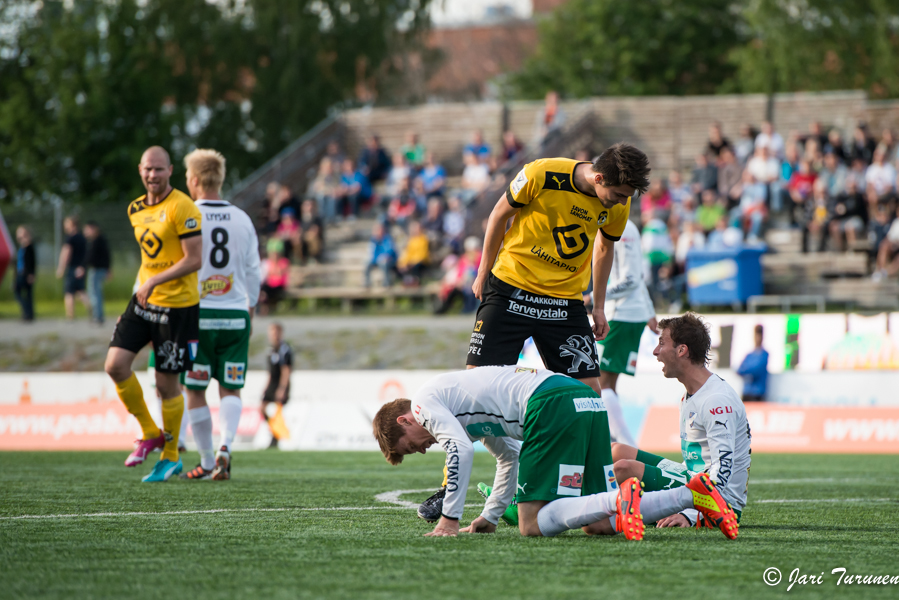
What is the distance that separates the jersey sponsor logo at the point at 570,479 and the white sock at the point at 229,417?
3.79 meters

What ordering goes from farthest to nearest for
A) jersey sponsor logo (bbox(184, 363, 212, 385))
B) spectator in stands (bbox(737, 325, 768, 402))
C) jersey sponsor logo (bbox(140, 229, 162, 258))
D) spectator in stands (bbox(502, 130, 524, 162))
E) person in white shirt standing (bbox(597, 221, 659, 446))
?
1. spectator in stands (bbox(502, 130, 524, 162))
2. spectator in stands (bbox(737, 325, 768, 402))
3. person in white shirt standing (bbox(597, 221, 659, 446))
4. jersey sponsor logo (bbox(184, 363, 212, 385))
5. jersey sponsor logo (bbox(140, 229, 162, 258))

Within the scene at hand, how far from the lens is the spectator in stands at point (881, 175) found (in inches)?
797

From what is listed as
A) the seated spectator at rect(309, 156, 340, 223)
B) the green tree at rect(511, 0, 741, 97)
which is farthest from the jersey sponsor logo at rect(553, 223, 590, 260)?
the green tree at rect(511, 0, 741, 97)

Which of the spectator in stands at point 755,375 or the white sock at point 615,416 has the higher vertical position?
the white sock at point 615,416

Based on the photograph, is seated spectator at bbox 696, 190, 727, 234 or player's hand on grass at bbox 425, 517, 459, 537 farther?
seated spectator at bbox 696, 190, 727, 234

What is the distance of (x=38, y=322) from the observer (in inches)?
858

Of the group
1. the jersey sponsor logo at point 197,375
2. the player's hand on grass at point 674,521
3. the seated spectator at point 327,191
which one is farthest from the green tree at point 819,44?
the player's hand on grass at point 674,521

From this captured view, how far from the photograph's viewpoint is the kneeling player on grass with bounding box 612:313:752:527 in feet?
17.6

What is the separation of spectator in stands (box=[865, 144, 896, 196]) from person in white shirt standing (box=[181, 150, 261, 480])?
1585 centimetres

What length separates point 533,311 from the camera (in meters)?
5.97

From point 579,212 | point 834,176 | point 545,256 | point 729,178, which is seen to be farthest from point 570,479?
point 729,178

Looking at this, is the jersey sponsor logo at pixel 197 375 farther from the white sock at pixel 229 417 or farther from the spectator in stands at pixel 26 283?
the spectator in stands at pixel 26 283

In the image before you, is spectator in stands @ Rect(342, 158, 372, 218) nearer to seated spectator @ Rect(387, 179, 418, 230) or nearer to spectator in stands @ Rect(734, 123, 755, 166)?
seated spectator @ Rect(387, 179, 418, 230)

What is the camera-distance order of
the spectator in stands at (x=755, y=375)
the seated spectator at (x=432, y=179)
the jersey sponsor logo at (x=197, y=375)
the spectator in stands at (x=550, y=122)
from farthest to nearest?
the spectator in stands at (x=550, y=122)
the seated spectator at (x=432, y=179)
the spectator in stands at (x=755, y=375)
the jersey sponsor logo at (x=197, y=375)
